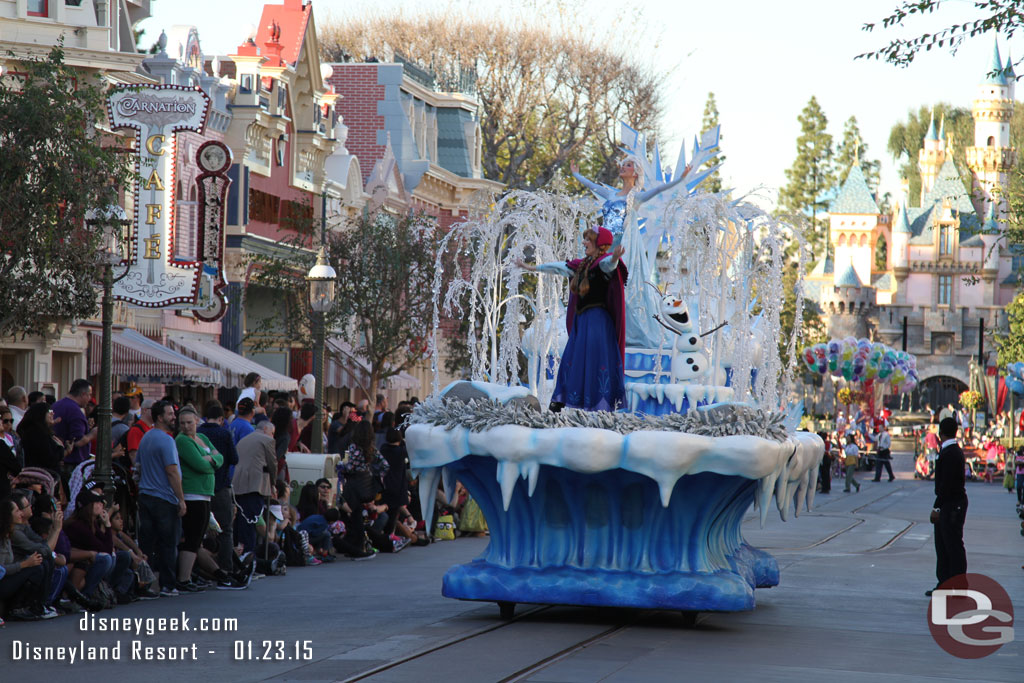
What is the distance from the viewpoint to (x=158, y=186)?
23.7 metres

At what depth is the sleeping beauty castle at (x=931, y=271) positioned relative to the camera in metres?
104

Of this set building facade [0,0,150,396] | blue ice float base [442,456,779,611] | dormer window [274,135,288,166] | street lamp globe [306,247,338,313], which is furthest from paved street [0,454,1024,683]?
dormer window [274,135,288,166]

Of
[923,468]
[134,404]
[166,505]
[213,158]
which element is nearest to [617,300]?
[166,505]

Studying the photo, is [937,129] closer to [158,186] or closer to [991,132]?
[991,132]

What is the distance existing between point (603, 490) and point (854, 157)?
94169mm

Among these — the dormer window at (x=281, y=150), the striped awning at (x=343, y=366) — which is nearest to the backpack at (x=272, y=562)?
the striped awning at (x=343, y=366)

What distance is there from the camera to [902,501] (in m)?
31.0

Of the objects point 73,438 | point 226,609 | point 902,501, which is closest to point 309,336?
point 902,501

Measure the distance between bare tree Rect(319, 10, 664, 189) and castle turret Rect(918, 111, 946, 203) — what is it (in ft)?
211

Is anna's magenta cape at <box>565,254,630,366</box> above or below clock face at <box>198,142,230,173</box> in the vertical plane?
below

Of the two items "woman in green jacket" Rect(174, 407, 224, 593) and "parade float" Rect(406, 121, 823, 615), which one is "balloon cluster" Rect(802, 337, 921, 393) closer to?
"parade float" Rect(406, 121, 823, 615)

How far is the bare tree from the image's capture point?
148ft

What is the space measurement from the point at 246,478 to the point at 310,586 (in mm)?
1201

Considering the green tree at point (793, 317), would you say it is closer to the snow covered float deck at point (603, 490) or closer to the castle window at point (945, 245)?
the castle window at point (945, 245)
